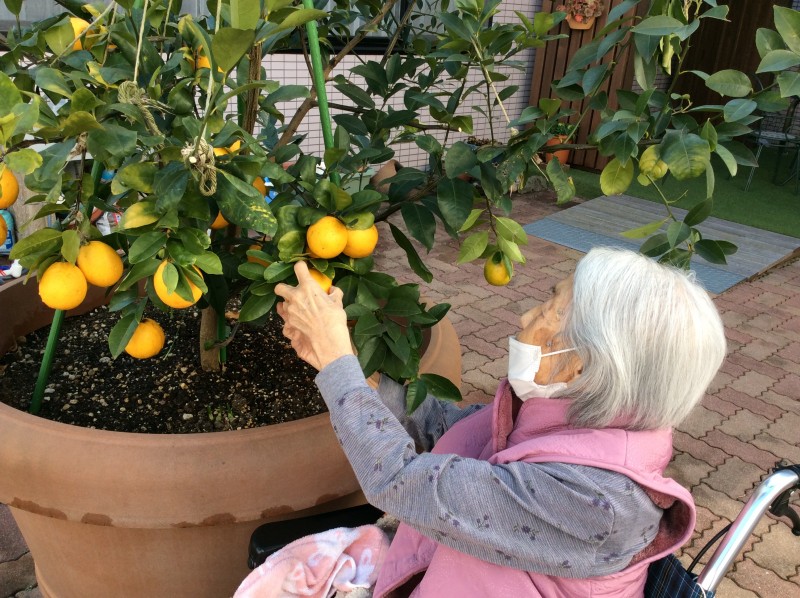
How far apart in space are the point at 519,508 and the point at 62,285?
2.53 ft

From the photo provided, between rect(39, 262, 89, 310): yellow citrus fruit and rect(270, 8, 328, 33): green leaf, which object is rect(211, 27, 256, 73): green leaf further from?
rect(39, 262, 89, 310): yellow citrus fruit

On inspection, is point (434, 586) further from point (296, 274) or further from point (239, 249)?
point (239, 249)

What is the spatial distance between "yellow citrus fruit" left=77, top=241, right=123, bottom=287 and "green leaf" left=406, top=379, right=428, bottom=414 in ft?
1.77

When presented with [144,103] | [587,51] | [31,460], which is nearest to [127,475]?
[31,460]

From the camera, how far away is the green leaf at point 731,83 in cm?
101

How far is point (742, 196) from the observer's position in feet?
20.6

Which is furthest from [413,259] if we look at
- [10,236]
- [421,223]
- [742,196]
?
[742,196]

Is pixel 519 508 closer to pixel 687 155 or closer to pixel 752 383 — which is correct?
pixel 687 155

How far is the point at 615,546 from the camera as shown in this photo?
1003 millimetres

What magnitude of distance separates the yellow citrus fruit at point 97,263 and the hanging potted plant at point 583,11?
5765 millimetres

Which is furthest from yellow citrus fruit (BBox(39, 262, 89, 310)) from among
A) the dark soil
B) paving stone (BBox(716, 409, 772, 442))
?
paving stone (BBox(716, 409, 772, 442))

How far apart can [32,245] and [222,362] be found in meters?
0.67

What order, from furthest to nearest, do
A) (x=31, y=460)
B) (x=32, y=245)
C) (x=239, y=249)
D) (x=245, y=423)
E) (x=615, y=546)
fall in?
(x=245, y=423) < (x=239, y=249) < (x=31, y=460) < (x=32, y=245) < (x=615, y=546)

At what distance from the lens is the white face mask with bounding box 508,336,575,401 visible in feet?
3.69
